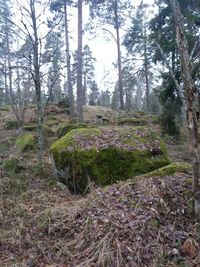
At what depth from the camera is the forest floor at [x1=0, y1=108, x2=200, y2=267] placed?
4.24m

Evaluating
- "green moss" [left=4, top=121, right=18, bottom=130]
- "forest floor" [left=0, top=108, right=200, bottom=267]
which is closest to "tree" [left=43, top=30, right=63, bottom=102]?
"green moss" [left=4, top=121, right=18, bottom=130]

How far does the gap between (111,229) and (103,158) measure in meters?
2.78

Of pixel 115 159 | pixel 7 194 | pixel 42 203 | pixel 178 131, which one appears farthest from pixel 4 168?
pixel 178 131

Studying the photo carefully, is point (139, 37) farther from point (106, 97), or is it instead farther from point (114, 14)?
point (106, 97)

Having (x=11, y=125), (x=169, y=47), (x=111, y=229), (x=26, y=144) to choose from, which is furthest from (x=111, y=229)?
(x=11, y=125)

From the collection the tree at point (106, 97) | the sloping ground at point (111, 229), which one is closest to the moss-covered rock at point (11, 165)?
the sloping ground at point (111, 229)

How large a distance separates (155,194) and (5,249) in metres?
2.55

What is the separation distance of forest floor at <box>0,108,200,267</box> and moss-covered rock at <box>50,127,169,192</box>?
3.08 ft

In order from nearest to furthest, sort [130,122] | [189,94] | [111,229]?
1. [111,229]
2. [189,94]
3. [130,122]

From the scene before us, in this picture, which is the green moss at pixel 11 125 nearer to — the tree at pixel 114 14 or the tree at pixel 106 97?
the tree at pixel 114 14

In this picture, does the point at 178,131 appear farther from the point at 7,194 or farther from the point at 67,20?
the point at 67,20

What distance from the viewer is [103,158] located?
Result: 7.22m

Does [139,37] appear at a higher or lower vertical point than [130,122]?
higher

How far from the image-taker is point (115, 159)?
7.25 metres
